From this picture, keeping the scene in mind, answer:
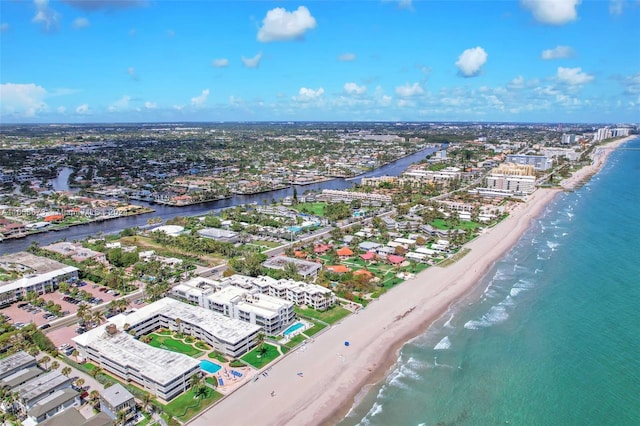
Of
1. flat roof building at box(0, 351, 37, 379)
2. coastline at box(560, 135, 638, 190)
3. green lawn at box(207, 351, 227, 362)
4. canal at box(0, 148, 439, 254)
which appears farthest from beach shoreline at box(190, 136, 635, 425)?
coastline at box(560, 135, 638, 190)

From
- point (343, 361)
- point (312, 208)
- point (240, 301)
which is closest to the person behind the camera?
point (343, 361)

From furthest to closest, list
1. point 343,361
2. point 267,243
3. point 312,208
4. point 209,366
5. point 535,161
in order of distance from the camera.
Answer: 1. point 535,161
2. point 312,208
3. point 267,243
4. point 343,361
5. point 209,366

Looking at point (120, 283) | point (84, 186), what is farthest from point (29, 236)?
point (84, 186)

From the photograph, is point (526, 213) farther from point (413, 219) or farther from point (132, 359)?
point (132, 359)

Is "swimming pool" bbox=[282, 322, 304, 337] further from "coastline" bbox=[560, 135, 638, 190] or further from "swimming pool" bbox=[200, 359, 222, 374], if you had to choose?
"coastline" bbox=[560, 135, 638, 190]

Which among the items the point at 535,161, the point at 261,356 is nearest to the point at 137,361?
the point at 261,356

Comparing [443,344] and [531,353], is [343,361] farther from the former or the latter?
[531,353]

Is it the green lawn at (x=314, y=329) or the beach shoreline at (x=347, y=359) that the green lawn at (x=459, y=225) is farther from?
the green lawn at (x=314, y=329)
